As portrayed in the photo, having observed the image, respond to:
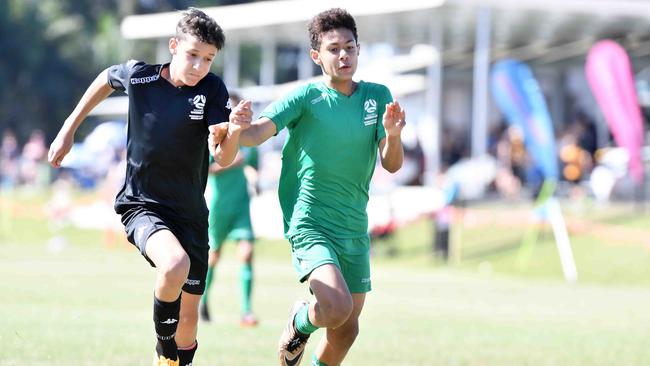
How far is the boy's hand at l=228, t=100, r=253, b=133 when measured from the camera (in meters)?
6.87

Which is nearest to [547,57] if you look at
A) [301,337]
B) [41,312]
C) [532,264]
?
[532,264]

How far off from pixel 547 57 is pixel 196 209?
29766 mm

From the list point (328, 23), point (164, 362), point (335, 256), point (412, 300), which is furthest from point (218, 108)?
point (412, 300)

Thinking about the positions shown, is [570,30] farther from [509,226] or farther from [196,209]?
[196,209]

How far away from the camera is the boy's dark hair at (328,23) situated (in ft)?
25.3

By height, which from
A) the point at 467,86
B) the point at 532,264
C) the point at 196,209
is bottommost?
the point at 532,264

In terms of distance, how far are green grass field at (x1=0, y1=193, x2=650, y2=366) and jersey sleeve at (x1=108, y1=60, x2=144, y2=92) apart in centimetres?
220

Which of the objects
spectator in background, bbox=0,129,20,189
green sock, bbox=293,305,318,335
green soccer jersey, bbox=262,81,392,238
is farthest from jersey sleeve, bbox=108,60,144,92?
spectator in background, bbox=0,129,20,189

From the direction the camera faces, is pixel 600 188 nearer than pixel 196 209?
No

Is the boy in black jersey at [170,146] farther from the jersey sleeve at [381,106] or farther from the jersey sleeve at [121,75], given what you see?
the jersey sleeve at [381,106]

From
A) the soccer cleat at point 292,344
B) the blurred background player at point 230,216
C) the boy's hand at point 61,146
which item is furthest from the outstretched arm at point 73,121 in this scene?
the blurred background player at point 230,216

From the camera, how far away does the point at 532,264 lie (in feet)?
72.8

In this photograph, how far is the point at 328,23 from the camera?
771 centimetres

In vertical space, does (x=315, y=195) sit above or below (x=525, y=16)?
below
